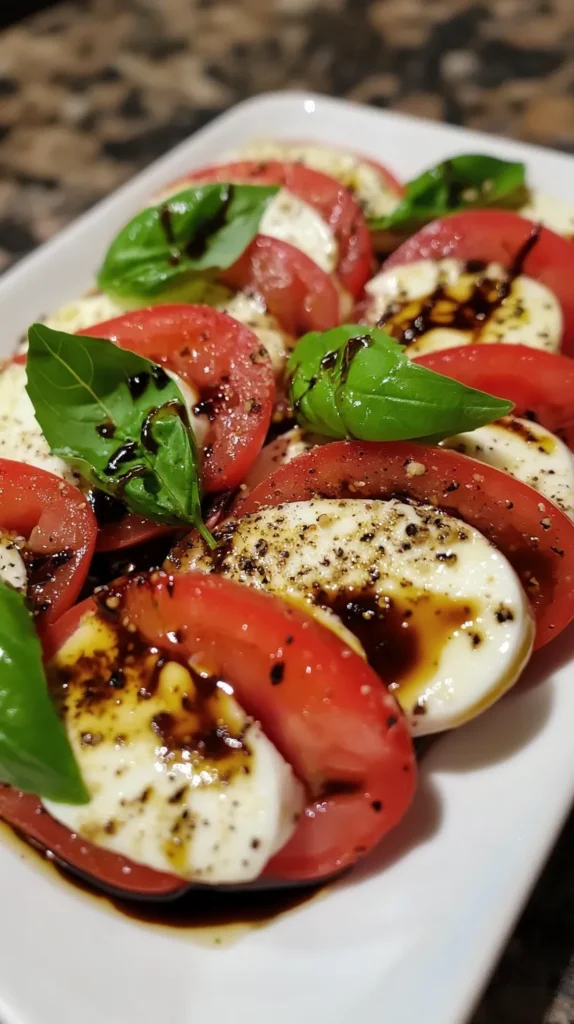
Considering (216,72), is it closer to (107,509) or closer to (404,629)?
(107,509)

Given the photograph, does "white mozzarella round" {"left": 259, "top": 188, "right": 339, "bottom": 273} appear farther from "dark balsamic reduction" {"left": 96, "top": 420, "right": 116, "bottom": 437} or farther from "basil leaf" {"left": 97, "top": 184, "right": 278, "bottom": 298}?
"dark balsamic reduction" {"left": 96, "top": 420, "right": 116, "bottom": 437}

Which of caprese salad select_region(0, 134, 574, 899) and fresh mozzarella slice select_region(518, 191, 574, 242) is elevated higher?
fresh mozzarella slice select_region(518, 191, 574, 242)

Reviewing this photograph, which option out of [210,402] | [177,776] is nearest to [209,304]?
[210,402]

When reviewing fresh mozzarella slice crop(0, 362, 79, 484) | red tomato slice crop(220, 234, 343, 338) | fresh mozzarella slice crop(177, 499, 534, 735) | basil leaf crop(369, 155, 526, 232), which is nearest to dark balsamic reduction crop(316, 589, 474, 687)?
fresh mozzarella slice crop(177, 499, 534, 735)

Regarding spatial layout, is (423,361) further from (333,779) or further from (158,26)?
(158,26)

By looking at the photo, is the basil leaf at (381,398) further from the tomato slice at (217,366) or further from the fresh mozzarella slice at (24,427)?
the fresh mozzarella slice at (24,427)

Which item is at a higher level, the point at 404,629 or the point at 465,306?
the point at 465,306

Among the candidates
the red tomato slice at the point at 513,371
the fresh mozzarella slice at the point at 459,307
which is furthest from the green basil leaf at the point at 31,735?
the fresh mozzarella slice at the point at 459,307

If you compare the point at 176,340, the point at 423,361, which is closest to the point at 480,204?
the point at 423,361
